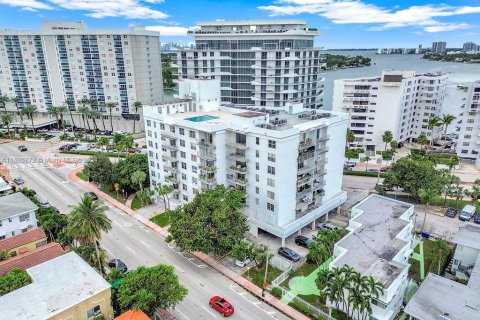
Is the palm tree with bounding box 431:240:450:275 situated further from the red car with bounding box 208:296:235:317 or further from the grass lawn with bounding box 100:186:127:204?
the grass lawn with bounding box 100:186:127:204

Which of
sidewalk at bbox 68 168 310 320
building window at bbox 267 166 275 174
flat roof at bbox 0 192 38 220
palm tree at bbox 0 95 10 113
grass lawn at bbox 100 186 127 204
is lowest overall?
sidewalk at bbox 68 168 310 320

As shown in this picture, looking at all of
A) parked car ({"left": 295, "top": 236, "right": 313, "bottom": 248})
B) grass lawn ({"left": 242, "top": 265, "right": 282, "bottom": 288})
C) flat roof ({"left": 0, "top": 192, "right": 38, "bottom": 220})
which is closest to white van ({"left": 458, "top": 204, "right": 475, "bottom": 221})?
parked car ({"left": 295, "top": 236, "right": 313, "bottom": 248})

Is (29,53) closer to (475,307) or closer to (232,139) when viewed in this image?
(232,139)

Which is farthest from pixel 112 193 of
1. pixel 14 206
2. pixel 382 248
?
pixel 382 248

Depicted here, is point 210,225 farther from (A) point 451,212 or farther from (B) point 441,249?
(A) point 451,212

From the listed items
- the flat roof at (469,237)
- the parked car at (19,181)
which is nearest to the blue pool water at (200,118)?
the flat roof at (469,237)

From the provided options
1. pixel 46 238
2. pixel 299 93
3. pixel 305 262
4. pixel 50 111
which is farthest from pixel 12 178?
pixel 299 93
